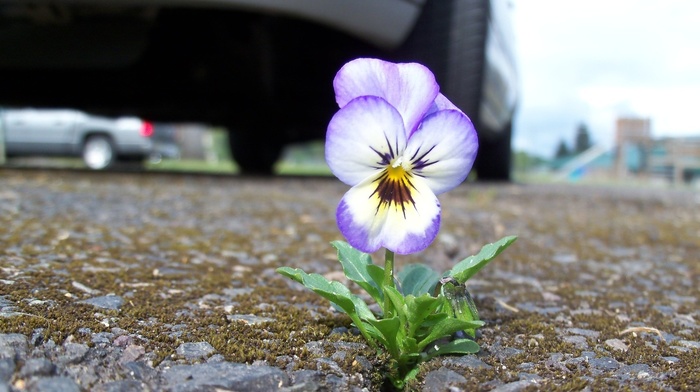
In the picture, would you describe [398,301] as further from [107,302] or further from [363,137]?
[107,302]

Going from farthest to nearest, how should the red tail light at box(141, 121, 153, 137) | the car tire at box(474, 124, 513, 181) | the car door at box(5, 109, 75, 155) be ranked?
1. the red tail light at box(141, 121, 153, 137)
2. the car door at box(5, 109, 75, 155)
3. the car tire at box(474, 124, 513, 181)

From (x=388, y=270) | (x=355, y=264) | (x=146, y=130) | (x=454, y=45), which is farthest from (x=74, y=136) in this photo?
(x=388, y=270)

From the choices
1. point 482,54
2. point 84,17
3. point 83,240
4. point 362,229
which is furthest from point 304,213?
point 84,17

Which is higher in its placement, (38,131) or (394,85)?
(38,131)

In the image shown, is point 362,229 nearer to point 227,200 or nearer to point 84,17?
point 227,200

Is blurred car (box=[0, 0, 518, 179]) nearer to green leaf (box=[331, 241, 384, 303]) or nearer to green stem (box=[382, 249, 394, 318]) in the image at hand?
green leaf (box=[331, 241, 384, 303])

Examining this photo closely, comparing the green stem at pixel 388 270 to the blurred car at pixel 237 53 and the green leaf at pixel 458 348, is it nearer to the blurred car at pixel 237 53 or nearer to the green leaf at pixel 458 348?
the green leaf at pixel 458 348

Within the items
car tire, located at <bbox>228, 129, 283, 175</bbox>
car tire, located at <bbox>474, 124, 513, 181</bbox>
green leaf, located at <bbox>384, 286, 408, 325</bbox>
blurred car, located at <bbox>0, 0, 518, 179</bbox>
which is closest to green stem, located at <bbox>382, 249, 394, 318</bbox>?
green leaf, located at <bbox>384, 286, 408, 325</bbox>
